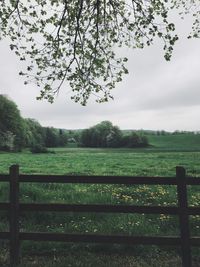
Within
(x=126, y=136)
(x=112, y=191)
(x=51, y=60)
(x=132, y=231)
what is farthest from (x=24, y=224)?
(x=126, y=136)

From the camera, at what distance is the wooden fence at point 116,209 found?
7.91 metres

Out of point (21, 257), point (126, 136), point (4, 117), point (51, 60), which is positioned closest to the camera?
point (21, 257)

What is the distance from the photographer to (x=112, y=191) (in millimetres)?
15336

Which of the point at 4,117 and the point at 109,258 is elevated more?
the point at 4,117

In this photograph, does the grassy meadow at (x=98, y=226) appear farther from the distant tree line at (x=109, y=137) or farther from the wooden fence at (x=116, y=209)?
the distant tree line at (x=109, y=137)

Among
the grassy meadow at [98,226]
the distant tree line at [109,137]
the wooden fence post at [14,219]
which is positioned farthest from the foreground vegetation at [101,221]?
the distant tree line at [109,137]

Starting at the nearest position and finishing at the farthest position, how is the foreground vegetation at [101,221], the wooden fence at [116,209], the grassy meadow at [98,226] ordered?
the wooden fence at [116,209]
the grassy meadow at [98,226]
the foreground vegetation at [101,221]

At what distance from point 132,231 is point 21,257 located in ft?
9.38

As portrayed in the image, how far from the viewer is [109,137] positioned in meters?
124

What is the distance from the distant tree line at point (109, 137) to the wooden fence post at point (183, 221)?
110 meters

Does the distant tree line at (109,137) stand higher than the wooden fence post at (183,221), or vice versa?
the distant tree line at (109,137)

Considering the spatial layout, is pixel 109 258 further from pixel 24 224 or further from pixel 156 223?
pixel 24 224

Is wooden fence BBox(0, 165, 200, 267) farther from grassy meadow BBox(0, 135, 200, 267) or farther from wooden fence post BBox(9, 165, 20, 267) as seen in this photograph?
grassy meadow BBox(0, 135, 200, 267)

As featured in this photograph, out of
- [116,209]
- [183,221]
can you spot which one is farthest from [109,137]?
[183,221]
